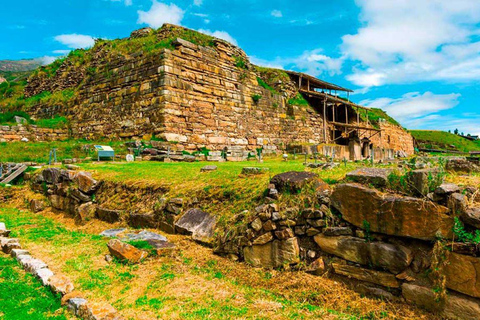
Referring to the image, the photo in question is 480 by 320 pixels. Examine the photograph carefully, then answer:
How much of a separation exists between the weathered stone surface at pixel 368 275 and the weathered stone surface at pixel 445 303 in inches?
5.7

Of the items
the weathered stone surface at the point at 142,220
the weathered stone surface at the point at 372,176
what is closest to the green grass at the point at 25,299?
the weathered stone surface at the point at 142,220

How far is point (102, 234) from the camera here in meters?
6.18

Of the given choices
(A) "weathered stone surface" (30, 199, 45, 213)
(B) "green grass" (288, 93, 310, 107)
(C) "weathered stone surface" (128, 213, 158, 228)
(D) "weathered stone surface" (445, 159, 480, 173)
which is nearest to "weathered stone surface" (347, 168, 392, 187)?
(D) "weathered stone surface" (445, 159, 480, 173)

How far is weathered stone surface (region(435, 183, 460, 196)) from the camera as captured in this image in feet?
10.9

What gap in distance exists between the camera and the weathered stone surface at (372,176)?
158 inches

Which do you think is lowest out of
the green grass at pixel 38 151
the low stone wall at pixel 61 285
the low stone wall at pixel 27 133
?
the low stone wall at pixel 61 285

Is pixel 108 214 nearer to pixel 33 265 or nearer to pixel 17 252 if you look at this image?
pixel 17 252

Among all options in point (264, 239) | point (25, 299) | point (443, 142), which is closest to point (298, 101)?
point (264, 239)

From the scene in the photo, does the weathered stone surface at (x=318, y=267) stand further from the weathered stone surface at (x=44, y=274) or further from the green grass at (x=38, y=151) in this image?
the green grass at (x=38, y=151)

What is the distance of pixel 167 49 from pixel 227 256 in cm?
1163

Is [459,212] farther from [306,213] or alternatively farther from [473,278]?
[306,213]

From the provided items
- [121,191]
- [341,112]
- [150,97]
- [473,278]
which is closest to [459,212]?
[473,278]

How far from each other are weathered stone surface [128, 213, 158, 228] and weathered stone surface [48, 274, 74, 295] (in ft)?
7.25

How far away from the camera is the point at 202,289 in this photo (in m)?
3.98
